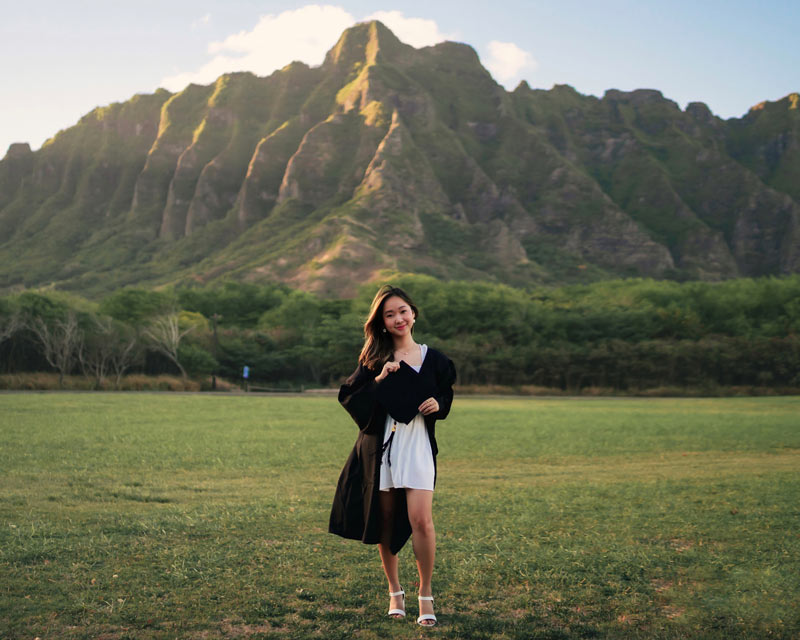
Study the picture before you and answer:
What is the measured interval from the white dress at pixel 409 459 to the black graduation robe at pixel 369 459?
0.06 meters

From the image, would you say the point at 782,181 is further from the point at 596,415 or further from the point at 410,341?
the point at 410,341

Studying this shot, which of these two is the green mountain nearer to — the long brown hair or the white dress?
the long brown hair

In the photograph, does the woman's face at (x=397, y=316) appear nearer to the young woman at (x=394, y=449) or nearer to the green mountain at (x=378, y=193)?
the young woman at (x=394, y=449)

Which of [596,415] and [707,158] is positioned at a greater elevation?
[707,158]

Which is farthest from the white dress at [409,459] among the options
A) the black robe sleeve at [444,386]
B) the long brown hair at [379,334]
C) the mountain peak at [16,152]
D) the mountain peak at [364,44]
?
the mountain peak at [16,152]

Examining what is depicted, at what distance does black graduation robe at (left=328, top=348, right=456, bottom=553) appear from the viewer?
16.5ft

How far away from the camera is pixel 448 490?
35.5 feet

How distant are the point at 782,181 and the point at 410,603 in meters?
208

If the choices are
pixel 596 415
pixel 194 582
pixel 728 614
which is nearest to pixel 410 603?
pixel 194 582

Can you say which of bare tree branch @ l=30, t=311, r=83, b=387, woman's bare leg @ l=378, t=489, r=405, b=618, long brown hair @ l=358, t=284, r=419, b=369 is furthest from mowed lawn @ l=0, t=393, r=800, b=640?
bare tree branch @ l=30, t=311, r=83, b=387

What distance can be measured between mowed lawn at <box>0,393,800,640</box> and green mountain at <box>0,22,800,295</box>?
3584 inches

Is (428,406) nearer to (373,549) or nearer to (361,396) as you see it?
(361,396)

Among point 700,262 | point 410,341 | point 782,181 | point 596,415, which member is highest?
point 782,181

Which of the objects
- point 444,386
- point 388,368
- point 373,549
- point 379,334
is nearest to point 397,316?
point 379,334
